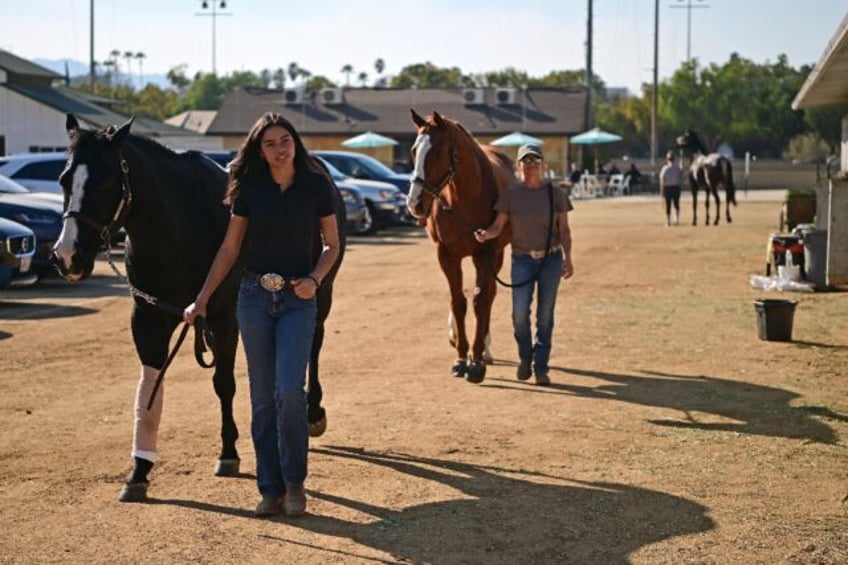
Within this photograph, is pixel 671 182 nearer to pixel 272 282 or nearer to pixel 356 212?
pixel 356 212

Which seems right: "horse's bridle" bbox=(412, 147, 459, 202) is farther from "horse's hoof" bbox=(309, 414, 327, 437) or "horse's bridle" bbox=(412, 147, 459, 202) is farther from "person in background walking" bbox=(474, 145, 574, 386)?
"horse's hoof" bbox=(309, 414, 327, 437)

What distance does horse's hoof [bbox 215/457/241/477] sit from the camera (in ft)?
27.9

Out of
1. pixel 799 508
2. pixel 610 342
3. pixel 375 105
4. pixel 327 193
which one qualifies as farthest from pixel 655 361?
pixel 375 105

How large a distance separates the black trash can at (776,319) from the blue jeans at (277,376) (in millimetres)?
8036

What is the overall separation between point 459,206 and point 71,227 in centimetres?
531

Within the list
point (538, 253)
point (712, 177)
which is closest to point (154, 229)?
point (538, 253)

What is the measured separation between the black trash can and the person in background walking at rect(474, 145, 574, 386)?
3201mm

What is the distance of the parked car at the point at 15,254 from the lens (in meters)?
18.3

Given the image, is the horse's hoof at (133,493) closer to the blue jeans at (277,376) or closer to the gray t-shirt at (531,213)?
the blue jeans at (277,376)

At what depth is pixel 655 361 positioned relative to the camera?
13.5 metres

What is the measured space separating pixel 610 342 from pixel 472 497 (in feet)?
22.6

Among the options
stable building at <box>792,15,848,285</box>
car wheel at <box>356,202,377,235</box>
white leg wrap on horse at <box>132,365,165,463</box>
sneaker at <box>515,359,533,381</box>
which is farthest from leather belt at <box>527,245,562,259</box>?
car wheel at <box>356,202,377,235</box>

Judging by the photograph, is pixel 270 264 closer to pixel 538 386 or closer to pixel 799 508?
pixel 799 508

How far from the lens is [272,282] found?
7344 mm
